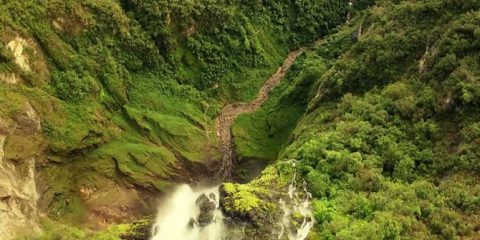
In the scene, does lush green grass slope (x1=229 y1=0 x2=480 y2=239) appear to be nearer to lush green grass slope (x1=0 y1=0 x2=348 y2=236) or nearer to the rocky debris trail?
the rocky debris trail

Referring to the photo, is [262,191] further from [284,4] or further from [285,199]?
[284,4]

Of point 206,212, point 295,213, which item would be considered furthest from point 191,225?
point 295,213

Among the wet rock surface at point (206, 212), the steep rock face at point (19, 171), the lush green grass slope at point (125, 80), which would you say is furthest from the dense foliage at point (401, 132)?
the steep rock face at point (19, 171)

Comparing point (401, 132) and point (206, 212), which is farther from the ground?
point (401, 132)

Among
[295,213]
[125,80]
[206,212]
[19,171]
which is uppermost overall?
[125,80]

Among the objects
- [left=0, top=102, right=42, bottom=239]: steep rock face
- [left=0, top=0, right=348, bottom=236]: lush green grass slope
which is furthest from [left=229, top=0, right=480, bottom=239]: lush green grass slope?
[left=0, top=102, right=42, bottom=239]: steep rock face

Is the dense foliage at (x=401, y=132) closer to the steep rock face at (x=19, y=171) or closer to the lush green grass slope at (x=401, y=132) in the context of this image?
the lush green grass slope at (x=401, y=132)

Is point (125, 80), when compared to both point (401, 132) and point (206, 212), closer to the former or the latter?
point (206, 212)
